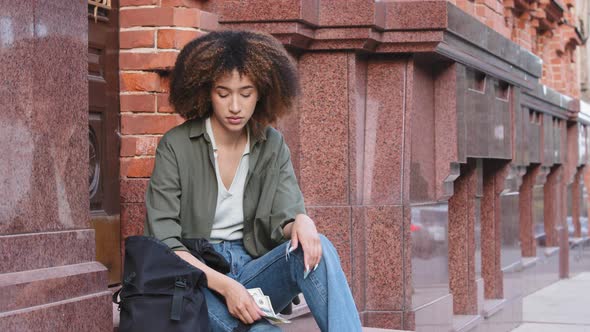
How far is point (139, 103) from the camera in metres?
6.09

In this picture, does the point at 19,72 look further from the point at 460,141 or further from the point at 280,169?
the point at 460,141

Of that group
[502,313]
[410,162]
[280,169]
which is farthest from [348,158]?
[502,313]

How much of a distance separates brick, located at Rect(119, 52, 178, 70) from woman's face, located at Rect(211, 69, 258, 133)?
52.8 inches

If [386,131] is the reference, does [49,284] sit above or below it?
below

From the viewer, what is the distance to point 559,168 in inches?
641

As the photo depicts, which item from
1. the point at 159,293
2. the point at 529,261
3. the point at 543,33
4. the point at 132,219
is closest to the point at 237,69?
the point at 159,293

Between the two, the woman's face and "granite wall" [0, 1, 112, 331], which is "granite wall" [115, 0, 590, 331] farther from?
"granite wall" [0, 1, 112, 331]

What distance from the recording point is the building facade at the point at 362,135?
4.54 metres

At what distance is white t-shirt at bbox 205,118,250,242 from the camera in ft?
15.8

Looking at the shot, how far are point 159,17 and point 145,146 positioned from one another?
0.62 meters

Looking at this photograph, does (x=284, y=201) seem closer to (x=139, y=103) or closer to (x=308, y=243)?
(x=308, y=243)

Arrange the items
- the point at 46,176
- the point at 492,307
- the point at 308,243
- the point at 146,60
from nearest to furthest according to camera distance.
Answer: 1. the point at 46,176
2. the point at 308,243
3. the point at 146,60
4. the point at 492,307

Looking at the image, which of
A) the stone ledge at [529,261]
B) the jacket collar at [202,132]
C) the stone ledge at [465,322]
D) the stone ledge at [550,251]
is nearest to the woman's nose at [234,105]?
the jacket collar at [202,132]

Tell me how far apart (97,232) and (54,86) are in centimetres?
162
